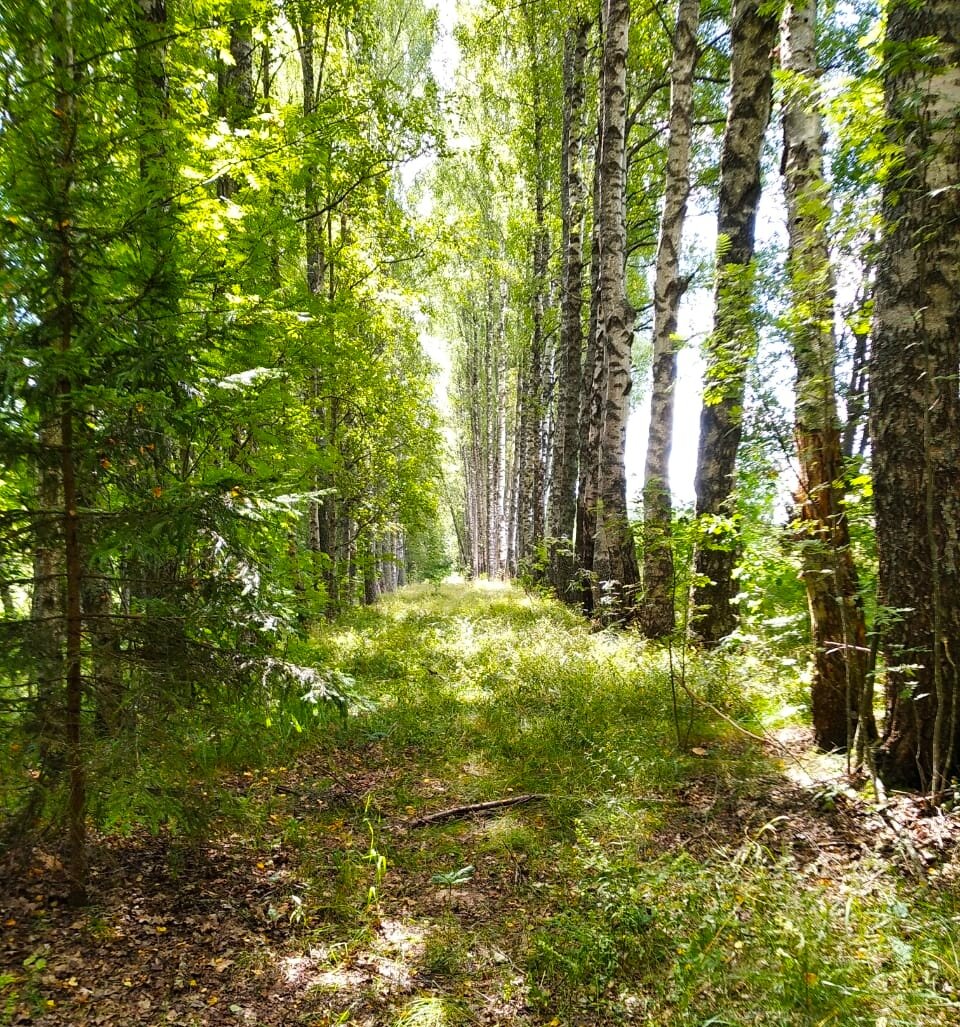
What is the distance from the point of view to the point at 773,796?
3436mm

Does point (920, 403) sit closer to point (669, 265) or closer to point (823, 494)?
point (823, 494)

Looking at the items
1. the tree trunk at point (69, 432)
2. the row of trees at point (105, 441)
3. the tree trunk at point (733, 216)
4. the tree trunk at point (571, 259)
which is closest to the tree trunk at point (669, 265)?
the tree trunk at point (733, 216)

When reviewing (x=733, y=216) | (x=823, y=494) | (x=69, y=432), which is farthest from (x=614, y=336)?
(x=69, y=432)

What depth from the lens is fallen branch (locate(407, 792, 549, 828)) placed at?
3.81 metres

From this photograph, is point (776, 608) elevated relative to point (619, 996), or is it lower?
elevated

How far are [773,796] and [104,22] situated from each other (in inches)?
218

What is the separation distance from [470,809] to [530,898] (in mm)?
987

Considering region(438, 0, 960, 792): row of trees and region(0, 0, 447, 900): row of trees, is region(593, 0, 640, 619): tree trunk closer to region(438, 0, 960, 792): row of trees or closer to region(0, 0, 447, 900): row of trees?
region(438, 0, 960, 792): row of trees

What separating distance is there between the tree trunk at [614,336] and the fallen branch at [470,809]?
171 inches

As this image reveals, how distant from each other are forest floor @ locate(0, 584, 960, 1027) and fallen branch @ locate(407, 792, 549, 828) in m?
0.03

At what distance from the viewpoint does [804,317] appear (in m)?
3.42

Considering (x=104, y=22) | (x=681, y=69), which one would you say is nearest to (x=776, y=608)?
(x=104, y=22)

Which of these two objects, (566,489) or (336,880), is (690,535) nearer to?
(336,880)

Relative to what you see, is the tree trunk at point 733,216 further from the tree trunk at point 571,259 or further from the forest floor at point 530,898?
the tree trunk at point 571,259
